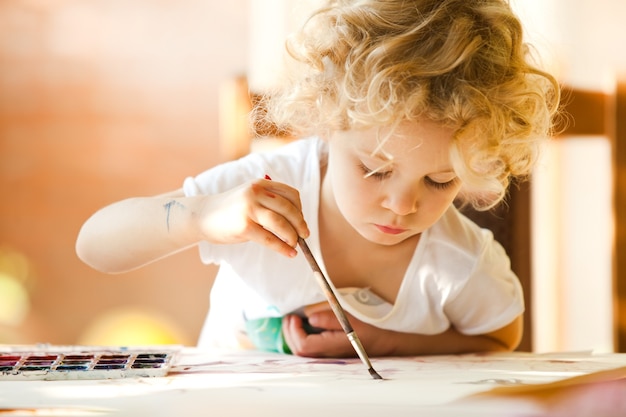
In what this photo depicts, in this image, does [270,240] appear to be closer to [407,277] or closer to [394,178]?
[394,178]

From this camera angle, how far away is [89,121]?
2225mm

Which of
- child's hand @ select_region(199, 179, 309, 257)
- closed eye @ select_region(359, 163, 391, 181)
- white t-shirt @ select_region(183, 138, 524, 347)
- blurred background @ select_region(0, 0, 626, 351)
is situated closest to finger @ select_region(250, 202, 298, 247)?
child's hand @ select_region(199, 179, 309, 257)

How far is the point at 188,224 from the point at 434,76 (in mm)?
289

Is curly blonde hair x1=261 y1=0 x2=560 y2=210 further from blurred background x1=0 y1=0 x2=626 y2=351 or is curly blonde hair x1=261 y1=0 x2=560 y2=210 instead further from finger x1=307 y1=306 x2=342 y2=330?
blurred background x1=0 y1=0 x2=626 y2=351

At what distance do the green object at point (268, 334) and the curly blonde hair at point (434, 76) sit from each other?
255 mm

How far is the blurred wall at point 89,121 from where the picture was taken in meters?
2.20

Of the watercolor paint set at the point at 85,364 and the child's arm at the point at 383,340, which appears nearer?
the watercolor paint set at the point at 85,364

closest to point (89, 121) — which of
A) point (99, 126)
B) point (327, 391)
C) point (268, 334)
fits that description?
point (99, 126)

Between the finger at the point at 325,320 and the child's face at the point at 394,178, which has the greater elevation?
the child's face at the point at 394,178

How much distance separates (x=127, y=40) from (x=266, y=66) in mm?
374

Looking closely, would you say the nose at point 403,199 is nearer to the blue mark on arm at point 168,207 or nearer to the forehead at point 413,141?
the forehead at point 413,141

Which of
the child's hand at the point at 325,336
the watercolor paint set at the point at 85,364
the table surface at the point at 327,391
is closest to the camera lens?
the table surface at the point at 327,391

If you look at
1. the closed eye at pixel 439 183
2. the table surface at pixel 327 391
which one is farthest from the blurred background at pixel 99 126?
the table surface at pixel 327 391

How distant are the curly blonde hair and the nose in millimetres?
48
